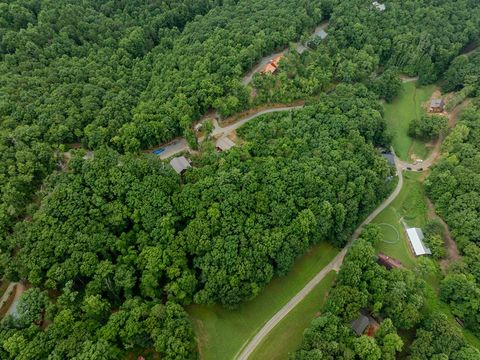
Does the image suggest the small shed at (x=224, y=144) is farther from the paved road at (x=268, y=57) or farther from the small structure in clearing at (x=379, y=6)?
the small structure in clearing at (x=379, y=6)

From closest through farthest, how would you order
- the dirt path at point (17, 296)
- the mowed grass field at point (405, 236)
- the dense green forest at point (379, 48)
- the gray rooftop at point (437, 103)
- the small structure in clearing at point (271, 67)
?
the dirt path at point (17, 296)
the mowed grass field at point (405, 236)
the dense green forest at point (379, 48)
the small structure in clearing at point (271, 67)
the gray rooftop at point (437, 103)

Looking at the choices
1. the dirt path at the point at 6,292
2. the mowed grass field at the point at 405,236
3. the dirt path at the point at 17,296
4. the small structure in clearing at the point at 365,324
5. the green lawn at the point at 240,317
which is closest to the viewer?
the dirt path at the point at 17,296

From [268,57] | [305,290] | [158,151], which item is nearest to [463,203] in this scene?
[305,290]

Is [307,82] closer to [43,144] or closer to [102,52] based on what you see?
[102,52]

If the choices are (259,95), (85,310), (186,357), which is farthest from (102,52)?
(186,357)

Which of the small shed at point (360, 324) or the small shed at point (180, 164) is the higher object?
the small shed at point (180, 164)

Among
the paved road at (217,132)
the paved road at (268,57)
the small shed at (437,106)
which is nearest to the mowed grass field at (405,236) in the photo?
the small shed at (437,106)

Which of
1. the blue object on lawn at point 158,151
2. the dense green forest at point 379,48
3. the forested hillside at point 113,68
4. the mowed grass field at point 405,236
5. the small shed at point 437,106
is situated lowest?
the mowed grass field at point 405,236

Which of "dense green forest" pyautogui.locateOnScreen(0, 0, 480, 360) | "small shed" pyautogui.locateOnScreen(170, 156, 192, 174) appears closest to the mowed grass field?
"dense green forest" pyautogui.locateOnScreen(0, 0, 480, 360)
